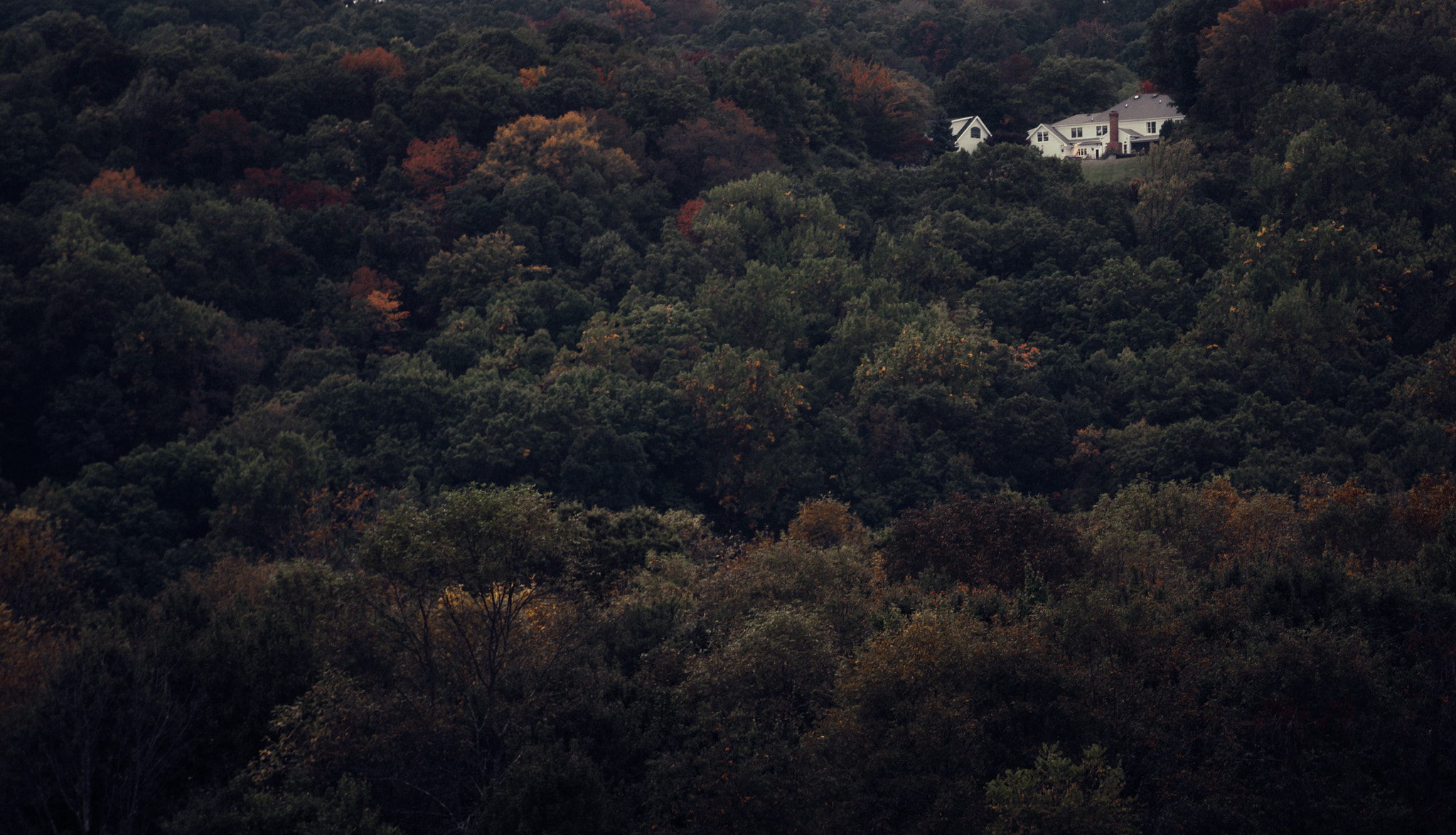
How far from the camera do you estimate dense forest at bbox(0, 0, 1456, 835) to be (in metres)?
23.5

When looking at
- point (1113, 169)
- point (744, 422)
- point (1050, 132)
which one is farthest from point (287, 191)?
point (1050, 132)

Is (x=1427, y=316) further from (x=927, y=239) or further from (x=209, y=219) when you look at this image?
(x=209, y=219)

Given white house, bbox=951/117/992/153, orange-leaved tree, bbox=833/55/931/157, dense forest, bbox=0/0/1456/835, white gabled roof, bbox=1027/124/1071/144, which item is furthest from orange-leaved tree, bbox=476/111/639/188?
white gabled roof, bbox=1027/124/1071/144

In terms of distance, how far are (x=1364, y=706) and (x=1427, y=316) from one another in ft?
129

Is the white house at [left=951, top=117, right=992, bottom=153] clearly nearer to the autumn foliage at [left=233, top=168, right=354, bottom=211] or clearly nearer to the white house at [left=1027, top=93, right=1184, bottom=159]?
the white house at [left=1027, top=93, right=1184, bottom=159]

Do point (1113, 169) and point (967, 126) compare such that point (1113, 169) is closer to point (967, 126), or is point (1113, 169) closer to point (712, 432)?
point (967, 126)

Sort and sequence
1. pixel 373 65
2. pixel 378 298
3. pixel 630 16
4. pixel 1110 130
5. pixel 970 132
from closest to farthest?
1. pixel 378 298
2. pixel 373 65
3. pixel 1110 130
4. pixel 970 132
5. pixel 630 16

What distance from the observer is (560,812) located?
21.2 meters

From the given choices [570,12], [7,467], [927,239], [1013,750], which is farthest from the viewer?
[570,12]

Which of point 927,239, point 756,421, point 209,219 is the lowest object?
point 756,421

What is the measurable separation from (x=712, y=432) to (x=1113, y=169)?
122 ft

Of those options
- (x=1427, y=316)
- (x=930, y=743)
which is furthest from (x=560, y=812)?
(x=1427, y=316)

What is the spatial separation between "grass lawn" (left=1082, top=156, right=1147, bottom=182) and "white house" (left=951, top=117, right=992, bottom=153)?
8826mm

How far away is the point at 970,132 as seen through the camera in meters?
86.6
